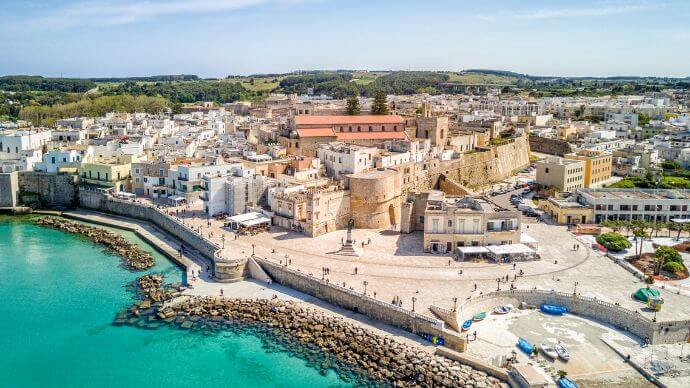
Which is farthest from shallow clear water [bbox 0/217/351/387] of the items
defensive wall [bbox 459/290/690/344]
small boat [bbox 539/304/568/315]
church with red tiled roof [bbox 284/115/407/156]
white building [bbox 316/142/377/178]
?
church with red tiled roof [bbox 284/115/407/156]

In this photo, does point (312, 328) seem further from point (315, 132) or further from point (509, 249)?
point (315, 132)

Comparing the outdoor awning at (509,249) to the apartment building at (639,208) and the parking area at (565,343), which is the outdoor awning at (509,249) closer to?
the parking area at (565,343)

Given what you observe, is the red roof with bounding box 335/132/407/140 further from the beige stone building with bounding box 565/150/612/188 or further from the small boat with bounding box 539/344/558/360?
the small boat with bounding box 539/344/558/360

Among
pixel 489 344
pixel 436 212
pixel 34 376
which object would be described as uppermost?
pixel 436 212

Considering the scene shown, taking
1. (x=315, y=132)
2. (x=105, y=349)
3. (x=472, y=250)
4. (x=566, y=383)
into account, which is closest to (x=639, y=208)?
(x=472, y=250)

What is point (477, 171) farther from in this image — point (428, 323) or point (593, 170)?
point (428, 323)

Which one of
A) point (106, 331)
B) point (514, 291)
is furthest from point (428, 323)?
point (106, 331)
